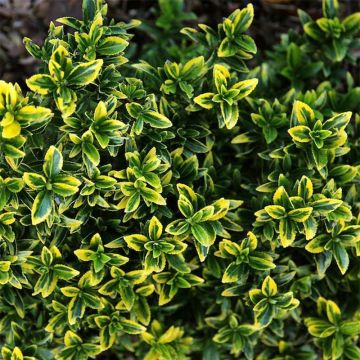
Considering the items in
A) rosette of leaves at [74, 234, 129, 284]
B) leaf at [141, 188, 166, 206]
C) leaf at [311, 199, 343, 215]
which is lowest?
rosette of leaves at [74, 234, 129, 284]

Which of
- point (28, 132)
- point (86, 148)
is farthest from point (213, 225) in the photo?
point (28, 132)

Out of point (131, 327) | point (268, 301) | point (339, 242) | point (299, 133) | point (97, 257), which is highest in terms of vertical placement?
point (299, 133)

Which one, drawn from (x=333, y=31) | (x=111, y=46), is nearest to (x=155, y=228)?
(x=111, y=46)

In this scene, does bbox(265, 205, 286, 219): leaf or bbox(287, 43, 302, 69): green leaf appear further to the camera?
bbox(287, 43, 302, 69): green leaf

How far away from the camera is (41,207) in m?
2.37

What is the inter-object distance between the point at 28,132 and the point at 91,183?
307 mm

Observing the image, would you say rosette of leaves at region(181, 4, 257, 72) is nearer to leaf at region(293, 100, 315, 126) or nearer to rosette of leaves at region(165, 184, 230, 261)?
leaf at region(293, 100, 315, 126)

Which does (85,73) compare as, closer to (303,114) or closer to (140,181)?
(140,181)

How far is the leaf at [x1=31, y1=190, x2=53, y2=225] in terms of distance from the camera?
235cm

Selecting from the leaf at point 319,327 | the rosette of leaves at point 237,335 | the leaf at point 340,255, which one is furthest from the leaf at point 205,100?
the leaf at point 319,327

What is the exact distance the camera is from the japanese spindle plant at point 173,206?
2488 millimetres

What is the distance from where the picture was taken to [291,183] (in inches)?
109

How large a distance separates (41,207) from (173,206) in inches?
Answer: 26.2

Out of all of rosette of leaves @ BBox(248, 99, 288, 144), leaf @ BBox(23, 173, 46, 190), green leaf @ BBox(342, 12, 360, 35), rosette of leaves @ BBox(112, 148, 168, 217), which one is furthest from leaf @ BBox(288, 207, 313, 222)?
green leaf @ BBox(342, 12, 360, 35)
